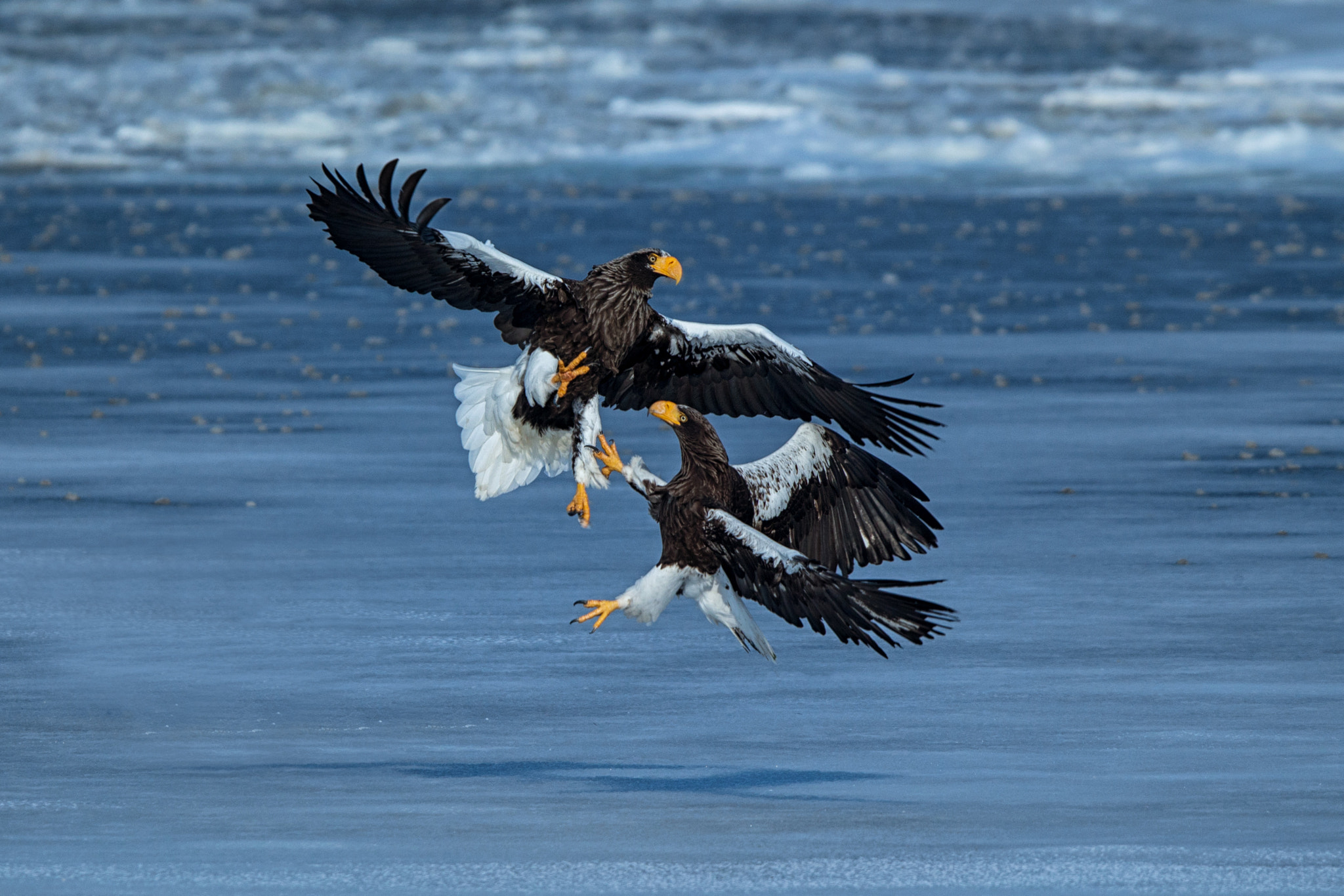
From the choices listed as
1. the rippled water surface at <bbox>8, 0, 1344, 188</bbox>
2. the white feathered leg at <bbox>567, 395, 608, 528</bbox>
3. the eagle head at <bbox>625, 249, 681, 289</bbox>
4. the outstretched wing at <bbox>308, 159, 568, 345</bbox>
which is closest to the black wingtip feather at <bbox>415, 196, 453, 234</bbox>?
the outstretched wing at <bbox>308, 159, 568, 345</bbox>

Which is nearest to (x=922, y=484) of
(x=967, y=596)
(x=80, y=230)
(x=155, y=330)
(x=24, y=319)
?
(x=967, y=596)

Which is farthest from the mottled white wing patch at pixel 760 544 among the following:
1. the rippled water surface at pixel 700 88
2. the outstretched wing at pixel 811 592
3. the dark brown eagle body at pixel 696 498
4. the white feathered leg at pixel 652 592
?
the rippled water surface at pixel 700 88

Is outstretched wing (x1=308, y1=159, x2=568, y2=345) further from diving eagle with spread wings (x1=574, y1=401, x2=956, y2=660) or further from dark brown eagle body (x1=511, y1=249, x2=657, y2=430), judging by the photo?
diving eagle with spread wings (x1=574, y1=401, x2=956, y2=660)

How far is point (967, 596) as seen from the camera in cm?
875

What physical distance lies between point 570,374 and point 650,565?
919 mm

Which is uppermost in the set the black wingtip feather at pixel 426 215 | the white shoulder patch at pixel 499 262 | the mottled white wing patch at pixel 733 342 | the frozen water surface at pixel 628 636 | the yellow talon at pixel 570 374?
the black wingtip feather at pixel 426 215

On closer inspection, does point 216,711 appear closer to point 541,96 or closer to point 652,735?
point 652,735

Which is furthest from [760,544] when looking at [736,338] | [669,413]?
[736,338]

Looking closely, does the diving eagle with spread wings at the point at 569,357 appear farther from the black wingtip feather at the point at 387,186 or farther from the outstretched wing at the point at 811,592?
the outstretched wing at the point at 811,592

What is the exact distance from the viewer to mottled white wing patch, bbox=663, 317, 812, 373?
8.90 m

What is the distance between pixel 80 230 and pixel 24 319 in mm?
5289

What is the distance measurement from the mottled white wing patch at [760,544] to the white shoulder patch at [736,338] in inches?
69.1

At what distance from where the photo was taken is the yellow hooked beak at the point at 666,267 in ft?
28.3

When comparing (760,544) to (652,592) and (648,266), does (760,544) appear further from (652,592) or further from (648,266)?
(648,266)
